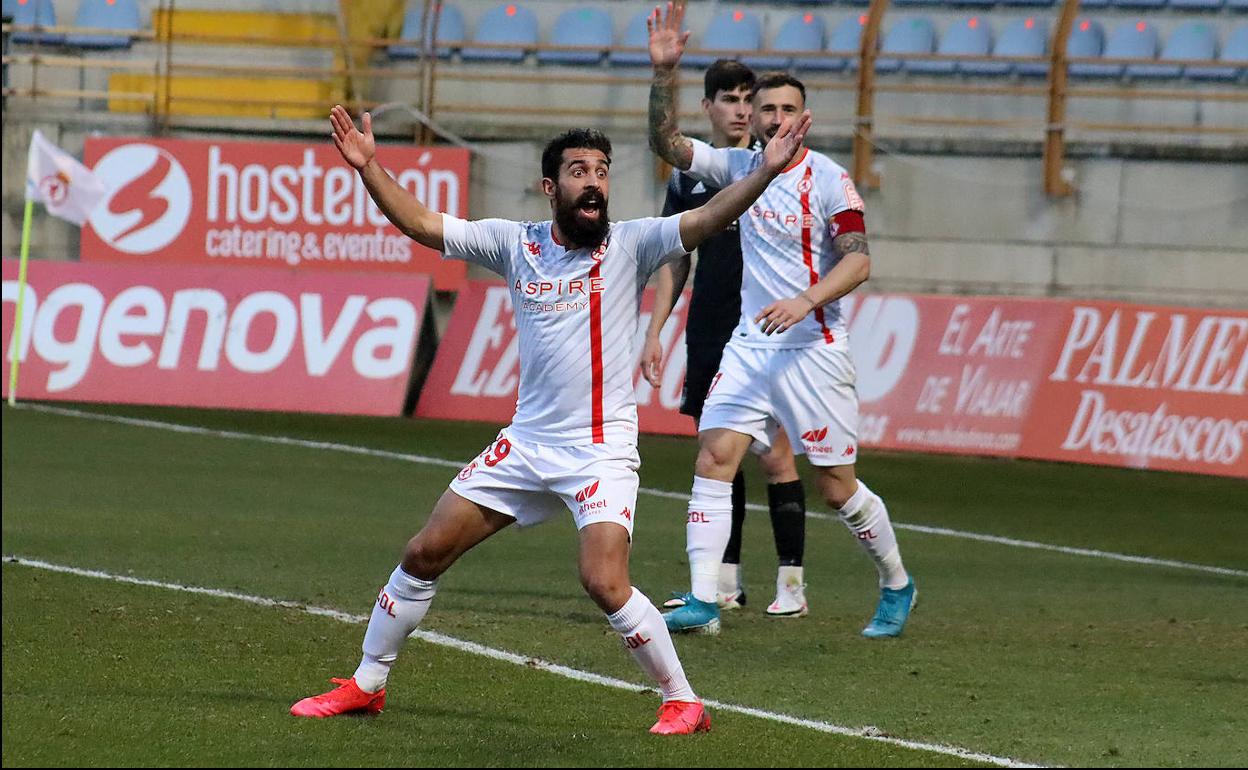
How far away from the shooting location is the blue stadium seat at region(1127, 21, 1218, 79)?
20.0m

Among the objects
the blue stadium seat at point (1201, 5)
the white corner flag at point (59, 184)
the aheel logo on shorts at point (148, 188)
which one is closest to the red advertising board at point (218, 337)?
the white corner flag at point (59, 184)

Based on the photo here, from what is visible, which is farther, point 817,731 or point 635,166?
point 635,166

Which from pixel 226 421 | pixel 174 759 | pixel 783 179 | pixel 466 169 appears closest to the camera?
pixel 174 759

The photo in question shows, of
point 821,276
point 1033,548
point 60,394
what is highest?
point 821,276

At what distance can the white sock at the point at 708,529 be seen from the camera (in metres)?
7.69

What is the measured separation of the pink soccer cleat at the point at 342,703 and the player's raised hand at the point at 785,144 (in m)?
1.97

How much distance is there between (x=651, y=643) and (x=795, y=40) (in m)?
16.1

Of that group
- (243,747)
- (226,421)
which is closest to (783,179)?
(243,747)

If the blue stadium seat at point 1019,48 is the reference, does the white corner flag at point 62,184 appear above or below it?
below

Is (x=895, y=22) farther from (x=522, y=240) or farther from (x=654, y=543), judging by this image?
(x=522, y=240)

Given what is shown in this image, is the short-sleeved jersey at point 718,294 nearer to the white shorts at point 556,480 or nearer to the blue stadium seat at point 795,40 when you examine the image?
the white shorts at point 556,480

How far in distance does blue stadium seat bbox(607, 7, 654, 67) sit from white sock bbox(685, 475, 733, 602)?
44.8ft

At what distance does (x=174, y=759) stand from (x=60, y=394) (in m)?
A: 12.8

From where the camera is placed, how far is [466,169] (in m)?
19.3
